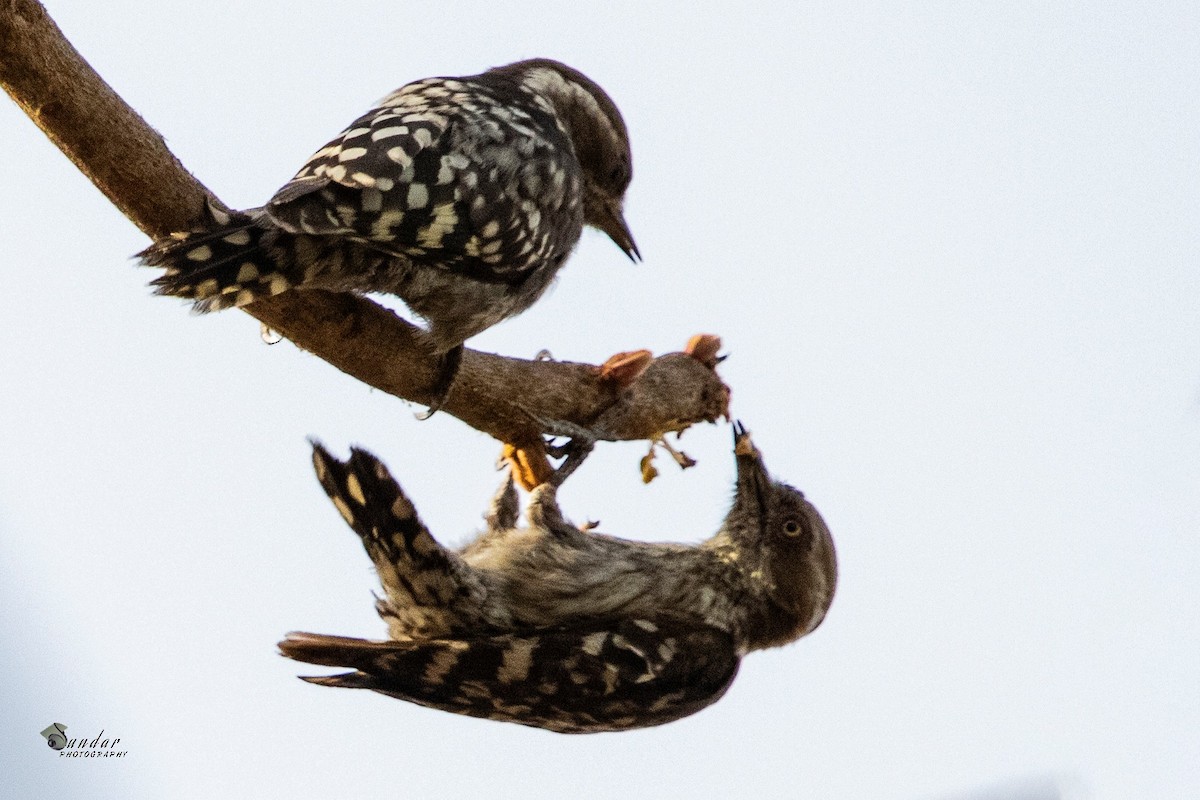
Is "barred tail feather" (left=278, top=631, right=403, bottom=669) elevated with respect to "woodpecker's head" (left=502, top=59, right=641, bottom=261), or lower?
lower

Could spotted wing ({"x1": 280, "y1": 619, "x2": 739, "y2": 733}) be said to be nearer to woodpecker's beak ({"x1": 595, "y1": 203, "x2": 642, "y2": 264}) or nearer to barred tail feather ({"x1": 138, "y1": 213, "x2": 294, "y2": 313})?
barred tail feather ({"x1": 138, "y1": 213, "x2": 294, "y2": 313})

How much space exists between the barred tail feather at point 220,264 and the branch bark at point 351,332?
194 millimetres

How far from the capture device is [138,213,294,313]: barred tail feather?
10.9 feet

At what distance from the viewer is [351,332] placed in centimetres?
420

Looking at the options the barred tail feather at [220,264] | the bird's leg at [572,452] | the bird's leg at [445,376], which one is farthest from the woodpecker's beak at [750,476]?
the barred tail feather at [220,264]

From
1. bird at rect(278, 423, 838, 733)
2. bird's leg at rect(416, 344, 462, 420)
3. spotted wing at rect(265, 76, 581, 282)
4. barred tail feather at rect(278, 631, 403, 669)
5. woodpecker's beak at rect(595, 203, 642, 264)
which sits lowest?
barred tail feather at rect(278, 631, 403, 669)

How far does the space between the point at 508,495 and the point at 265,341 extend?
125 cm

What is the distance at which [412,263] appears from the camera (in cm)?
412

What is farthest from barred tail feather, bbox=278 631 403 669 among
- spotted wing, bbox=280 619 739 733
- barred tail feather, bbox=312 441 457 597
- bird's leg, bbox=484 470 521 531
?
bird's leg, bbox=484 470 521 531

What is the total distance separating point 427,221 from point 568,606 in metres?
1.57

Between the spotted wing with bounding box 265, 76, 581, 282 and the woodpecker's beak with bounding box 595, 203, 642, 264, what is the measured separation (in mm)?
839

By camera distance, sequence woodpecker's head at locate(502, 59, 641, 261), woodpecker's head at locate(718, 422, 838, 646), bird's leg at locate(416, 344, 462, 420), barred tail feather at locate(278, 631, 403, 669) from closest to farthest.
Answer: barred tail feather at locate(278, 631, 403, 669) < bird's leg at locate(416, 344, 462, 420) < woodpecker's head at locate(718, 422, 838, 646) < woodpecker's head at locate(502, 59, 641, 261)

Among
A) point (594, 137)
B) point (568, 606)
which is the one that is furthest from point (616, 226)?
point (568, 606)

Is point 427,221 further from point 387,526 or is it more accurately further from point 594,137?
point 594,137
